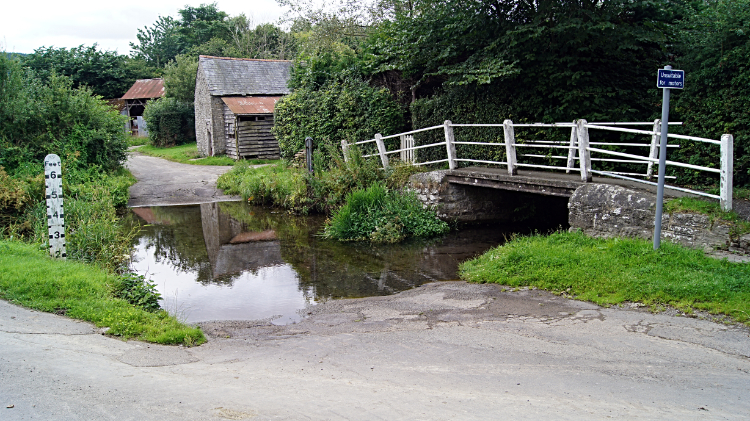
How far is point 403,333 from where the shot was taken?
6719mm

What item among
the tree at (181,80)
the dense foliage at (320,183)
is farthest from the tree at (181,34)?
the dense foliage at (320,183)

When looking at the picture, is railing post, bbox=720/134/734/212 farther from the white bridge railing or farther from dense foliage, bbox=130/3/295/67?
dense foliage, bbox=130/3/295/67

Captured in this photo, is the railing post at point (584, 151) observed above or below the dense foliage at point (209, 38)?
below

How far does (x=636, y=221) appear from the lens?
9.38 metres

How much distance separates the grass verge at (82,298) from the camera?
6.34 metres

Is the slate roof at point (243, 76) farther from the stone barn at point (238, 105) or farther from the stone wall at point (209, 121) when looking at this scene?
the stone wall at point (209, 121)

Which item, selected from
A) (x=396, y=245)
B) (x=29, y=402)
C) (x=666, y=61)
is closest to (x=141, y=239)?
(x=396, y=245)

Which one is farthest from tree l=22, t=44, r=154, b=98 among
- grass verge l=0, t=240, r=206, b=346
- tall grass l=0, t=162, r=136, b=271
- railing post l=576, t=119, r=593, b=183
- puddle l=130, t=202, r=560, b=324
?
railing post l=576, t=119, r=593, b=183

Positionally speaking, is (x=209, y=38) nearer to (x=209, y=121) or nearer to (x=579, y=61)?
(x=209, y=121)

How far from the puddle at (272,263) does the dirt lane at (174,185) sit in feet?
10.8

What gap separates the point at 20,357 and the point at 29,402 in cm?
110

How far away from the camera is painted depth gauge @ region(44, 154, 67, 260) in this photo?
872cm

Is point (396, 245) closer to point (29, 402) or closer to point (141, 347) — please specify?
point (141, 347)

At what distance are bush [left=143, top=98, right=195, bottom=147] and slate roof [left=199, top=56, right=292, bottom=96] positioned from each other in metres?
6.76
